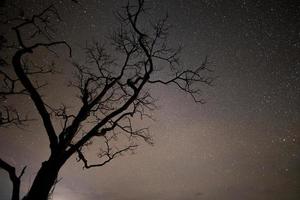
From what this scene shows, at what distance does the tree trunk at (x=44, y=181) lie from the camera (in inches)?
224

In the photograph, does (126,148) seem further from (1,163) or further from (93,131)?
(1,163)

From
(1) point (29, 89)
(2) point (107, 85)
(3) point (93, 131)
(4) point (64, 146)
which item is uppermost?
(2) point (107, 85)

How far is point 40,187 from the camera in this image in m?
5.76

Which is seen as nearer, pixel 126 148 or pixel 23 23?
pixel 23 23

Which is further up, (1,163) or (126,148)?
(126,148)

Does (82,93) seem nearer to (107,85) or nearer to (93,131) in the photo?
(107,85)

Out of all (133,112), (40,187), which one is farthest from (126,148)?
(40,187)

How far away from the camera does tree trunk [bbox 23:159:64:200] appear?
5691 mm

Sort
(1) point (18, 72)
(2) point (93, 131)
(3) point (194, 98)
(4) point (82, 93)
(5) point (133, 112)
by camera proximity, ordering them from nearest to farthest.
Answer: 1. (1) point (18, 72)
2. (2) point (93, 131)
3. (4) point (82, 93)
4. (5) point (133, 112)
5. (3) point (194, 98)

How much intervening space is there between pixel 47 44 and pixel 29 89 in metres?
1.25

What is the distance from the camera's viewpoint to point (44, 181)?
5824 mm

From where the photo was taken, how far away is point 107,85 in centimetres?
833

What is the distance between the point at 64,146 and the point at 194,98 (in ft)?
15.7

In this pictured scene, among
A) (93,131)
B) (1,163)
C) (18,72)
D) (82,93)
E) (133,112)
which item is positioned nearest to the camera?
(1,163)
